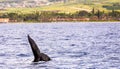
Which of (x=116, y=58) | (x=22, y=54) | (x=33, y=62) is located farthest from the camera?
(x=22, y=54)

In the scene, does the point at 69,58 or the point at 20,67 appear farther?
the point at 69,58

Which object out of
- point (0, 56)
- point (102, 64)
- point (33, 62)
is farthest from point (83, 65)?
point (0, 56)

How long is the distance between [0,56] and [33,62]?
694 cm

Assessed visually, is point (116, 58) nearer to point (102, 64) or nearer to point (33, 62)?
point (102, 64)

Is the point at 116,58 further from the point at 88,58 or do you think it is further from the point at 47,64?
the point at 47,64

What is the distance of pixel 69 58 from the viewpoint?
4800cm

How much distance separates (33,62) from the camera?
44.8 metres

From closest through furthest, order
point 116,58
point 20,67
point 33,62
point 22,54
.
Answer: point 20,67, point 33,62, point 116,58, point 22,54

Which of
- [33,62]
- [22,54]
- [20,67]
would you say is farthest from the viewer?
[22,54]

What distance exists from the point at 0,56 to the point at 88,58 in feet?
30.6

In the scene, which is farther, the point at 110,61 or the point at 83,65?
the point at 110,61

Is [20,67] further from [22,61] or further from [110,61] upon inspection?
[110,61]

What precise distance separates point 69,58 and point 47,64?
520 cm

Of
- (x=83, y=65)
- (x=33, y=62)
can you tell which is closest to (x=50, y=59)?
(x=33, y=62)
